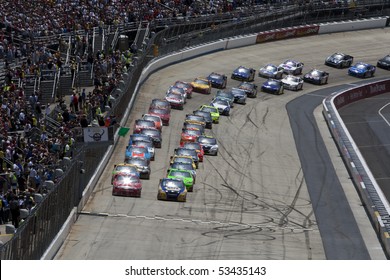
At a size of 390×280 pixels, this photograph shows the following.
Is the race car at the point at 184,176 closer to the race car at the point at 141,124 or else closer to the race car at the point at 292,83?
the race car at the point at 141,124

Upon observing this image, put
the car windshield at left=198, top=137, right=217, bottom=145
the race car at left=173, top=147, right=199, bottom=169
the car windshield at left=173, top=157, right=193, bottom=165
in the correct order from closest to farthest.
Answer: the car windshield at left=173, top=157, right=193, bottom=165, the race car at left=173, top=147, right=199, bottom=169, the car windshield at left=198, top=137, right=217, bottom=145

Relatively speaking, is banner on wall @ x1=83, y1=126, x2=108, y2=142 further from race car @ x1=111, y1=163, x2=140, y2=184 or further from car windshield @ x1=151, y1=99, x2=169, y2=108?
car windshield @ x1=151, y1=99, x2=169, y2=108

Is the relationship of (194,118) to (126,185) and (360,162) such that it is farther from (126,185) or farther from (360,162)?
(126,185)

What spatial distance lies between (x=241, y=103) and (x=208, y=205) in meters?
24.8

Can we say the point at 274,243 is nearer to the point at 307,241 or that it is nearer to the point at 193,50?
the point at 307,241

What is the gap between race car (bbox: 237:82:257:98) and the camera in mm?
71750

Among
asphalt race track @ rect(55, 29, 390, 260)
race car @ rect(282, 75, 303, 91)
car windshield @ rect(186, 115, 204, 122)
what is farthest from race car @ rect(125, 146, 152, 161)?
race car @ rect(282, 75, 303, 91)

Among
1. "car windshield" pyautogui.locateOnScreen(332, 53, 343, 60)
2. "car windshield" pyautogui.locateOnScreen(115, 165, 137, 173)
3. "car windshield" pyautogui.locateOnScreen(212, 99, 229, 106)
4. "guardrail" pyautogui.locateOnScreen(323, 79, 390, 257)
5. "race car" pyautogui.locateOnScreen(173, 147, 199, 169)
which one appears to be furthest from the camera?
"car windshield" pyautogui.locateOnScreen(332, 53, 343, 60)

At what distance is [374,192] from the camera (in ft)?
150

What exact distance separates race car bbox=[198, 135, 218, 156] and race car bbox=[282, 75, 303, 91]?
22.5 m

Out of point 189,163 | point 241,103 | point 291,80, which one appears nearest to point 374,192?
point 189,163

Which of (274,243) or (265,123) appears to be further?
(265,123)

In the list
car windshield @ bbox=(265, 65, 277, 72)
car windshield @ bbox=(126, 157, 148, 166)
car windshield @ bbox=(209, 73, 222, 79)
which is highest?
car windshield @ bbox=(126, 157, 148, 166)

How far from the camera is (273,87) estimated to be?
7444 cm
